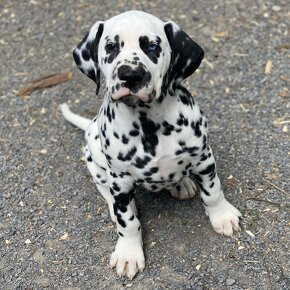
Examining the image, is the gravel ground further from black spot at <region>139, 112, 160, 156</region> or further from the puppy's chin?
the puppy's chin

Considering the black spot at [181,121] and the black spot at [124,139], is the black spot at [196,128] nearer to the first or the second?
the black spot at [181,121]

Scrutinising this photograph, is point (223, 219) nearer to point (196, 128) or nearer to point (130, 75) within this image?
point (196, 128)

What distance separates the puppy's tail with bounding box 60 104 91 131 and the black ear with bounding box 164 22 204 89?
5.45 feet

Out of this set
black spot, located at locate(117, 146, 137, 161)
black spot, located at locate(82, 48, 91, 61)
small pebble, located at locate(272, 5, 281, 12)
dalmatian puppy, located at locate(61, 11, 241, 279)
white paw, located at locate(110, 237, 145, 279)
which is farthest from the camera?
small pebble, located at locate(272, 5, 281, 12)

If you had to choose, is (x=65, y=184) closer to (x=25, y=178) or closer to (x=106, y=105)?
(x=25, y=178)

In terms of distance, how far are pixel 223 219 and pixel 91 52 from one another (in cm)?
150

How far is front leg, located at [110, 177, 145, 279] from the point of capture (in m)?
3.92

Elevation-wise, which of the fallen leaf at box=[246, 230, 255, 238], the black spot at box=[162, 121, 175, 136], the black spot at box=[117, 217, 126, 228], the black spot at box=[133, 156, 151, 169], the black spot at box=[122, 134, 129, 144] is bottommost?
the fallen leaf at box=[246, 230, 255, 238]

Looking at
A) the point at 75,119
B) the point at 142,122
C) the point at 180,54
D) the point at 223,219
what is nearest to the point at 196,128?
the point at 142,122

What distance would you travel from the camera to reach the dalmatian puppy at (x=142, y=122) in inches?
127

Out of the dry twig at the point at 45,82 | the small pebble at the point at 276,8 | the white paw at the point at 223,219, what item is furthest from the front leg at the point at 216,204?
the small pebble at the point at 276,8

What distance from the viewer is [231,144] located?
4.88 meters

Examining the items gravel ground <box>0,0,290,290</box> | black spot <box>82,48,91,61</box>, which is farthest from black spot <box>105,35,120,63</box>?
gravel ground <box>0,0,290,290</box>

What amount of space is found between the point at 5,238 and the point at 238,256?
167cm
